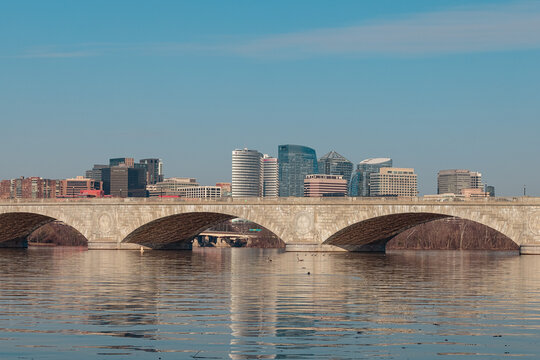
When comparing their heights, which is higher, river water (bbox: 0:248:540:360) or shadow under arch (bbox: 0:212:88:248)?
shadow under arch (bbox: 0:212:88:248)

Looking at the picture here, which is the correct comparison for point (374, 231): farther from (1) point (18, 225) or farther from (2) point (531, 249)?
(1) point (18, 225)

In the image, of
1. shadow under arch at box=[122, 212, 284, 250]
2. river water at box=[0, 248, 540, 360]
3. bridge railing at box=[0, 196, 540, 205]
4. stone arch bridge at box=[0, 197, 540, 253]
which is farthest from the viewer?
shadow under arch at box=[122, 212, 284, 250]

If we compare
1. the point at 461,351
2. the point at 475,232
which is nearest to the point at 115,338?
the point at 461,351

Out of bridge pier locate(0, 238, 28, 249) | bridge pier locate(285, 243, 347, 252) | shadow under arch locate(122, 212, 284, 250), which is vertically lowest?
bridge pier locate(0, 238, 28, 249)

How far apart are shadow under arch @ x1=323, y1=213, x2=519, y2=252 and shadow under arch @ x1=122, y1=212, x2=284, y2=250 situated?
548 inches

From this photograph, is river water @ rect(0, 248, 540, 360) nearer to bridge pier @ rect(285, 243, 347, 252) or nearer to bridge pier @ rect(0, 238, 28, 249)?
bridge pier @ rect(285, 243, 347, 252)

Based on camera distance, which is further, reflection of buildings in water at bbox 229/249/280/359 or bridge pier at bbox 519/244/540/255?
bridge pier at bbox 519/244/540/255

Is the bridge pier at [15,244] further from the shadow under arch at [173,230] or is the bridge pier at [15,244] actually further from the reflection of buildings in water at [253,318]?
the reflection of buildings in water at [253,318]

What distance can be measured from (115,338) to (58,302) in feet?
32.8

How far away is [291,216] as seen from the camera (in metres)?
94.5

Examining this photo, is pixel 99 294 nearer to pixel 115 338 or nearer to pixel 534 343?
pixel 115 338

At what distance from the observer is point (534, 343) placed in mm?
20984

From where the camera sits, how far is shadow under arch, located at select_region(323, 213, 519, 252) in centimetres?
9341

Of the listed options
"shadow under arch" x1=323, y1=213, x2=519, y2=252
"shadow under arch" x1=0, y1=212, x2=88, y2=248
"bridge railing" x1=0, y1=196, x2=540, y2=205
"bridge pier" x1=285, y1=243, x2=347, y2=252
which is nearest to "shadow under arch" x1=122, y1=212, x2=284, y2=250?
"bridge railing" x1=0, y1=196, x2=540, y2=205
